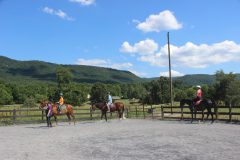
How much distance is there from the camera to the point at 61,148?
44.8 ft

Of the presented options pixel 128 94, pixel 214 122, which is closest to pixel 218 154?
pixel 214 122

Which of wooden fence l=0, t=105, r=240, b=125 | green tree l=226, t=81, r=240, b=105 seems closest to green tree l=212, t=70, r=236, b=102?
green tree l=226, t=81, r=240, b=105

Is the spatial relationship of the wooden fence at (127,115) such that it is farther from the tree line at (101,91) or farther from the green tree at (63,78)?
the green tree at (63,78)

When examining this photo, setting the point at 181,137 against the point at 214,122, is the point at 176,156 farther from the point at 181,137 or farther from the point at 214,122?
the point at 214,122

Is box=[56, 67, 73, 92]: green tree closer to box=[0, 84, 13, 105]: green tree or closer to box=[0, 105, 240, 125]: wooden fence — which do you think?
box=[0, 84, 13, 105]: green tree

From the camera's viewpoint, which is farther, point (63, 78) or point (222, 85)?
point (63, 78)

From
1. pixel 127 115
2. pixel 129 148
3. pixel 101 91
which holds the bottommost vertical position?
pixel 129 148

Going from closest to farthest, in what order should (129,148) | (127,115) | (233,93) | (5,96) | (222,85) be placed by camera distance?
(129,148) → (127,115) → (233,93) → (222,85) → (5,96)

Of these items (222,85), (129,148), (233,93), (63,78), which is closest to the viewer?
(129,148)

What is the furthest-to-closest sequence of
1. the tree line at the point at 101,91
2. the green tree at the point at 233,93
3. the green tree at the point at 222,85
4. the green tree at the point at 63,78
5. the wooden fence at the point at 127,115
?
the green tree at the point at 63,78 → the green tree at the point at 222,85 → the tree line at the point at 101,91 → the green tree at the point at 233,93 → the wooden fence at the point at 127,115

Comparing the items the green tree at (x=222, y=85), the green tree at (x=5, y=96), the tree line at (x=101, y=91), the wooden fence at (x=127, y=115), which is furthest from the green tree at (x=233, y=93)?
the green tree at (x=5, y=96)

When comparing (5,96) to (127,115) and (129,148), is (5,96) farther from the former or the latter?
(129,148)

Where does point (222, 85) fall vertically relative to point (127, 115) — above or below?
above

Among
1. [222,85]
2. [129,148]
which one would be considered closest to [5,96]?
[222,85]
